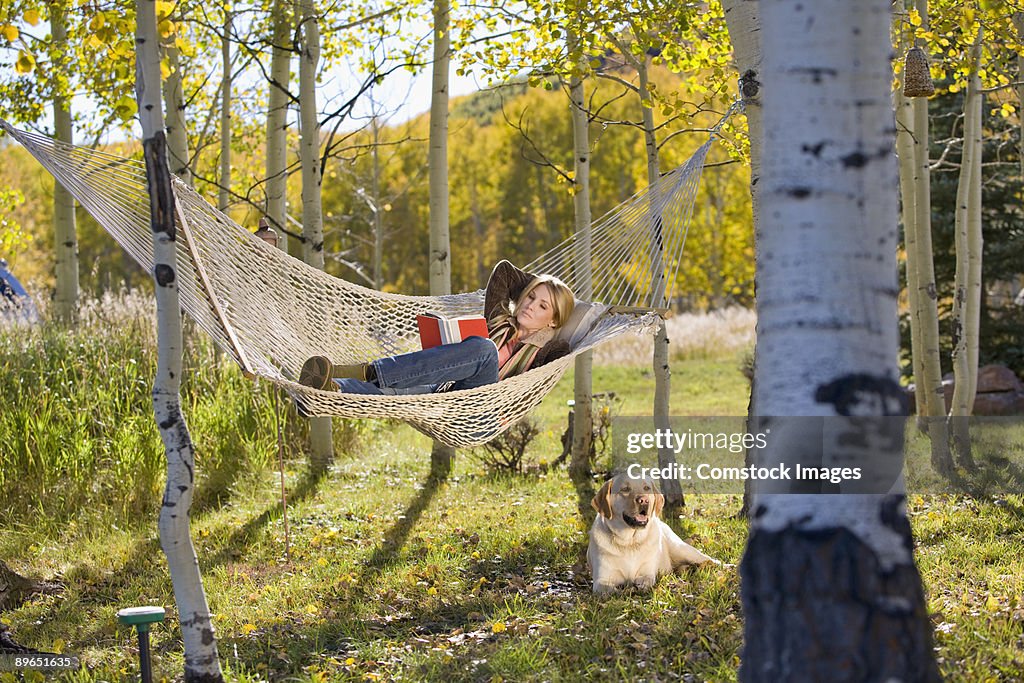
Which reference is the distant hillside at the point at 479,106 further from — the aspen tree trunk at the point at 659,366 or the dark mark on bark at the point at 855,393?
the dark mark on bark at the point at 855,393

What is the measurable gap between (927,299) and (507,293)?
1.88 m

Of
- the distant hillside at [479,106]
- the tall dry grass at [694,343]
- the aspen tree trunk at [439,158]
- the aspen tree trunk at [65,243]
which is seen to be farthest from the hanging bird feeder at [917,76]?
the distant hillside at [479,106]

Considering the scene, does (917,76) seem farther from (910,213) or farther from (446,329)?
(446,329)

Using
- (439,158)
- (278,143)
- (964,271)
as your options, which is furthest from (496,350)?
(964,271)

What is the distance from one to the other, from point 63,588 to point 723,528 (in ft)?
7.33

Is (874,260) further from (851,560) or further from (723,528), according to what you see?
(723,528)

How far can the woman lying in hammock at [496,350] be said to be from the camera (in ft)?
10.4

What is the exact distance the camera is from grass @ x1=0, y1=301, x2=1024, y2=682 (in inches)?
98.9

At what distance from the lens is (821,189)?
136 centimetres

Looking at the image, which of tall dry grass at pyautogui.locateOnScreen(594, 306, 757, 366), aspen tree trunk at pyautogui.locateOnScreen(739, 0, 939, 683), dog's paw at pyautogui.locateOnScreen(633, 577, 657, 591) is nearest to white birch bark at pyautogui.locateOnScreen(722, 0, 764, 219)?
dog's paw at pyautogui.locateOnScreen(633, 577, 657, 591)

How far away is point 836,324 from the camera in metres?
1.36

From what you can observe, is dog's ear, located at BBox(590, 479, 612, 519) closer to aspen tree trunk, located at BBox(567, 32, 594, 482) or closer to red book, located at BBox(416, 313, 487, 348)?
red book, located at BBox(416, 313, 487, 348)

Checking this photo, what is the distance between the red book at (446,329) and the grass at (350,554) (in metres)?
0.71

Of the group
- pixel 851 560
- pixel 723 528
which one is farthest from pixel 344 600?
pixel 851 560
